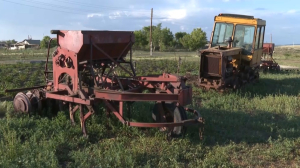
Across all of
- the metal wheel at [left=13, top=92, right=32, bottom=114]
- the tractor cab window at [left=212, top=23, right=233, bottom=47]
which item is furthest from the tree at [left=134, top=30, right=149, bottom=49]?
the metal wheel at [left=13, top=92, right=32, bottom=114]

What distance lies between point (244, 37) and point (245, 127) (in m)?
6.21

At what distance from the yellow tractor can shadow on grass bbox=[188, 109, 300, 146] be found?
9.62 feet

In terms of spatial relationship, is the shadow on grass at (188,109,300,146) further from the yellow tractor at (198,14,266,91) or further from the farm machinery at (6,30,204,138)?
the yellow tractor at (198,14,266,91)

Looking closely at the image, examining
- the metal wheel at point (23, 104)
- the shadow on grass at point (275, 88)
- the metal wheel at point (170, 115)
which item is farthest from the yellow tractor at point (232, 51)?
the metal wheel at point (23, 104)

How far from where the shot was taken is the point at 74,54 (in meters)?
6.25

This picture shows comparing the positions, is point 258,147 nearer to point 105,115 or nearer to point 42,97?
point 105,115

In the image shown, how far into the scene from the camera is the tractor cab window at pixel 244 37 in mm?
12305

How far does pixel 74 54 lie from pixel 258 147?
3951 mm

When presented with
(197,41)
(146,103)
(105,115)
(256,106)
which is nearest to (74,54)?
A: (105,115)

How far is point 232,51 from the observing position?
11.3m

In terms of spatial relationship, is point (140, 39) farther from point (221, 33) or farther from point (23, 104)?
point (23, 104)

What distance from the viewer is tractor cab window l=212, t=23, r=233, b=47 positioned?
41.0 ft

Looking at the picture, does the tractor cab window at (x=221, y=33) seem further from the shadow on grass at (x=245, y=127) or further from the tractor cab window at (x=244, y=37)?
the shadow on grass at (x=245, y=127)

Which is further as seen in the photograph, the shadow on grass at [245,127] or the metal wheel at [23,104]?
the metal wheel at [23,104]
